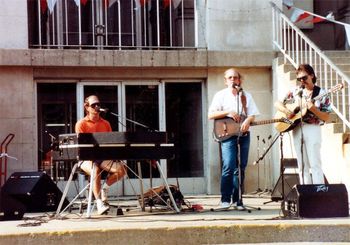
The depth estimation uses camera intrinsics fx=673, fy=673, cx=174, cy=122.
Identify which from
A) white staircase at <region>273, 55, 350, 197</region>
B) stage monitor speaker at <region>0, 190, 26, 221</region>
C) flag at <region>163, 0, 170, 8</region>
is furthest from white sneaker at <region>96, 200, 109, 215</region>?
flag at <region>163, 0, 170, 8</region>

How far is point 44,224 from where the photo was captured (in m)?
6.84

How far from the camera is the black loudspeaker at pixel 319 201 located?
22.0 ft

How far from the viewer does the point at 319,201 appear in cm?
674

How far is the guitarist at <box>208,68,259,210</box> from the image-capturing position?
26.3 feet

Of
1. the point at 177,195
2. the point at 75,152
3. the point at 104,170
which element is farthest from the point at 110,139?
the point at 177,195

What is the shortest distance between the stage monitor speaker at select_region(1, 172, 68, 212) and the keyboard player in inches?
28.8

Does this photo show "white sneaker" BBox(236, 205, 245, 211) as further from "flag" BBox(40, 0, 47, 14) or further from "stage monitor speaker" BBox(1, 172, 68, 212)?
"flag" BBox(40, 0, 47, 14)

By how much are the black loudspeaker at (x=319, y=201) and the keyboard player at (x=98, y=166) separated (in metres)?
2.20

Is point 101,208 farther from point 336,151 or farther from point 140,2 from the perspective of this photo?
point 140,2

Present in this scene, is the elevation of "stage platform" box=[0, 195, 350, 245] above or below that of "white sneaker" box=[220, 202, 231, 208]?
below

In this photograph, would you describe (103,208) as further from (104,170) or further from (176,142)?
(176,142)

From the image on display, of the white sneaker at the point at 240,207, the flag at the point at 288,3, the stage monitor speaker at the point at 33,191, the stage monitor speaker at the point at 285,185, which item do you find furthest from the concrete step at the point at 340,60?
the stage monitor speaker at the point at 33,191

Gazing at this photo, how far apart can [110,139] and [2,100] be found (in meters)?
4.35

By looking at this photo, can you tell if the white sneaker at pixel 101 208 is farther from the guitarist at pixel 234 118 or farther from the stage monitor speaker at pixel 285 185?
the stage monitor speaker at pixel 285 185
